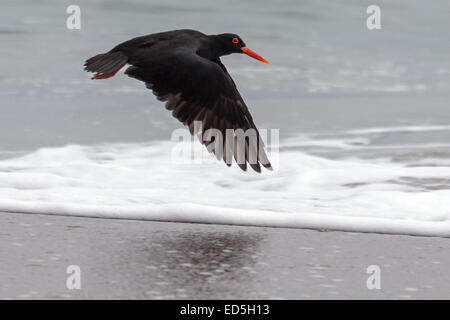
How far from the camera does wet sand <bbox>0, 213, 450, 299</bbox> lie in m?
3.29

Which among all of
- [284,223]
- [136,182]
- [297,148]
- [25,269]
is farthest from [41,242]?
[297,148]

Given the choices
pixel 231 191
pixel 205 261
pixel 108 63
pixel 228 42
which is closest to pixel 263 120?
pixel 228 42

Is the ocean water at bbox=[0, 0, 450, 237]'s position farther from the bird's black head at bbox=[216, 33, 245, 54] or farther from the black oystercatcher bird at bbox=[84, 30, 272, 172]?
the bird's black head at bbox=[216, 33, 245, 54]

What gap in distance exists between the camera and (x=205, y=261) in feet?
12.2

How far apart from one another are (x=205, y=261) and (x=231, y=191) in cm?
200

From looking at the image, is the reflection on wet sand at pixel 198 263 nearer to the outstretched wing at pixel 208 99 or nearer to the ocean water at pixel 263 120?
the ocean water at pixel 263 120

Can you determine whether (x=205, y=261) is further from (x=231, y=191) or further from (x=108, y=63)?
(x=108, y=63)

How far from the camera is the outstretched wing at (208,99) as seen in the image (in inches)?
207

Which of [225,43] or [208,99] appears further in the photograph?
[225,43]

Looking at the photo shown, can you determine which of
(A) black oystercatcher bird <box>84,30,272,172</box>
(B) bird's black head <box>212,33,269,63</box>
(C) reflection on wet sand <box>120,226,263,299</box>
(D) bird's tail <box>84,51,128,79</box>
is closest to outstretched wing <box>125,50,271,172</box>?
(A) black oystercatcher bird <box>84,30,272,172</box>

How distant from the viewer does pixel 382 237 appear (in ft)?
14.3

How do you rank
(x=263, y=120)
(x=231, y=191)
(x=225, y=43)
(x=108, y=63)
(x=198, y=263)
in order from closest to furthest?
(x=198, y=263)
(x=108, y=63)
(x=231, y=191)
(x=225, y=43)
(x=263, y=120)

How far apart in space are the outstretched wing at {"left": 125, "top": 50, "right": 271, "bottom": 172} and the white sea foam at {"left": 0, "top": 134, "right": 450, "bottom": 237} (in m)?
0.33
